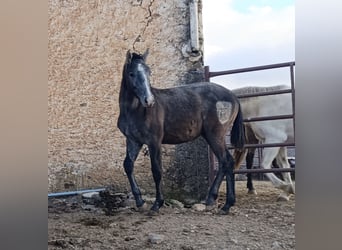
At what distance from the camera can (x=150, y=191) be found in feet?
6.35

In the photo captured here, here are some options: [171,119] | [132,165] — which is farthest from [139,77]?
[132,165]

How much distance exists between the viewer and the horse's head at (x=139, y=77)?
6.34 feet

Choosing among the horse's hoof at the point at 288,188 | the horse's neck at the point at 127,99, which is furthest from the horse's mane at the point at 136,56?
the horse's hoof at the point at 288,188

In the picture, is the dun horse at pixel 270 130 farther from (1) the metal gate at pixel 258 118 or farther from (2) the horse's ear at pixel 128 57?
(2) the horse's ear at pixel 128 57

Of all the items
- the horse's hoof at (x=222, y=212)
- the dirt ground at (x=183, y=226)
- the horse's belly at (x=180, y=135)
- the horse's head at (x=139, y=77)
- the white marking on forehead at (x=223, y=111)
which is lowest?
the dirt ground at (x=183, y=226)

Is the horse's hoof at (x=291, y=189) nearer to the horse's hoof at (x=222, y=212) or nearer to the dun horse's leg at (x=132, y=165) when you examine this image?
the horse's hoof at (x=222, y=212)

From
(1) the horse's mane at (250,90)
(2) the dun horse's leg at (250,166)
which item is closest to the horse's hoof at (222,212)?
(2) the dun horse's leg at (250,166)

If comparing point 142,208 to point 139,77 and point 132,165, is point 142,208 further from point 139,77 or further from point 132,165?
point 139,77

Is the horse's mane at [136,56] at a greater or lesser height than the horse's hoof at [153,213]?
greater

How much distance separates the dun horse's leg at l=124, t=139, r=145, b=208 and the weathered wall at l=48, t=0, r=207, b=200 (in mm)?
21

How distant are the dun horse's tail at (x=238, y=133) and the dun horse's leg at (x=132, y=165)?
357mm

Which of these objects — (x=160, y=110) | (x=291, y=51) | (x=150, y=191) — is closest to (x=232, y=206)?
(x=150, y=191)
